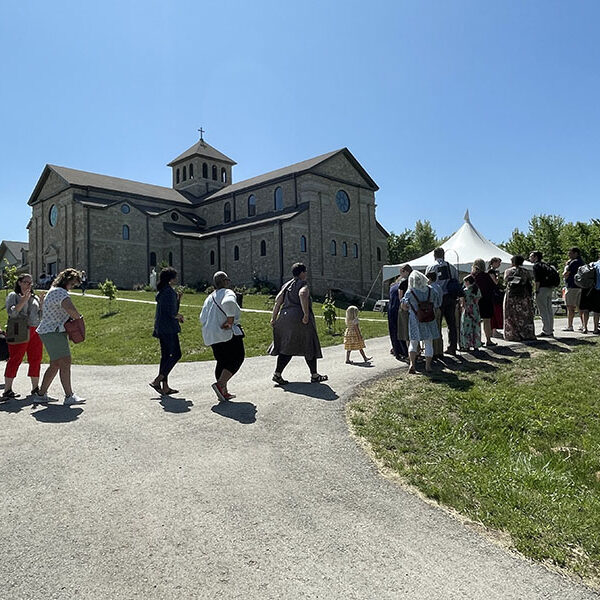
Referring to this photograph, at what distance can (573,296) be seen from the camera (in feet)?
41.5

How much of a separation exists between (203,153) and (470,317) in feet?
155

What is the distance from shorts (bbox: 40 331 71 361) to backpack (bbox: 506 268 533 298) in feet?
27.7

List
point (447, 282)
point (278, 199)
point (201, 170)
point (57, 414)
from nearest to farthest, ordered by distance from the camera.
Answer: point (57, 414) < point (447, 282) < point (278, 199) < point (201, 170)

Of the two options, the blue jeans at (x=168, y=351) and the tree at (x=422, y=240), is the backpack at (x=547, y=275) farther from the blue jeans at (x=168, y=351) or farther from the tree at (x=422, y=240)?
the tree at (x=422, y=240)

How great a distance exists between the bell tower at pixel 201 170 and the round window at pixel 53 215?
13.0 metres

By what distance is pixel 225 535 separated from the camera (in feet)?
11.8

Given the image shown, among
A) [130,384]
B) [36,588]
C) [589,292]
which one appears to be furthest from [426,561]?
[589,292]

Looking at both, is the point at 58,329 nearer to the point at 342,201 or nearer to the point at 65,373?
the point at 65,373

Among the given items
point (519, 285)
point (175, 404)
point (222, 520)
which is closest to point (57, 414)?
point (175, 404)

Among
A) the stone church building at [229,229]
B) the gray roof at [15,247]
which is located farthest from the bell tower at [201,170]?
the gray roof at [15,247]

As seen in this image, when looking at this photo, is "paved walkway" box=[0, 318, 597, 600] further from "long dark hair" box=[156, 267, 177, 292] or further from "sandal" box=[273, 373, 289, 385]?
"long dark hair" box=[156, 267, 177, 292]

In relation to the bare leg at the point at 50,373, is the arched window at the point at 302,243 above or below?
above

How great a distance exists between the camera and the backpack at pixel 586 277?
11789 mm

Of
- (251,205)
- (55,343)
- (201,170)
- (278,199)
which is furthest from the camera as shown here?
(201,170)
